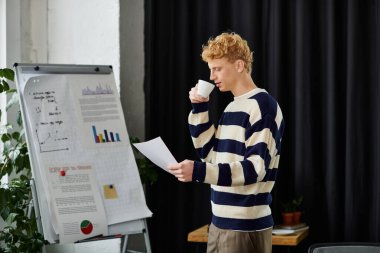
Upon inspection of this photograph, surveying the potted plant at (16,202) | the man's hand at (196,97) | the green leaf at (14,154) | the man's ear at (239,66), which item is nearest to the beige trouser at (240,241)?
the man's hand at (196,97)

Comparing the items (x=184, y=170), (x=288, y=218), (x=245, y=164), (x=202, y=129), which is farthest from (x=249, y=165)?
(x=288, y=218)

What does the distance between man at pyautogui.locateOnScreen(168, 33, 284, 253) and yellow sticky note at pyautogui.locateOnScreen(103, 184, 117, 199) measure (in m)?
0.63

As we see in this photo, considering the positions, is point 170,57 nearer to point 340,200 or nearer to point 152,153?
point 340,200

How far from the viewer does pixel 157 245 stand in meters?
3.70

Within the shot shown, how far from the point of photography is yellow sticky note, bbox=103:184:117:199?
2.91m

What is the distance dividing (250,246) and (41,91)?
1.19 metres

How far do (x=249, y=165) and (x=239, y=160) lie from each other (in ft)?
0.37

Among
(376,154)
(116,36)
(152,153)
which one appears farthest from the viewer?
(116,36)

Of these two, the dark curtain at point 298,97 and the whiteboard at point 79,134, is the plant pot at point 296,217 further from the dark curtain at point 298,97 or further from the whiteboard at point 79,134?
the whiteboard at point 79,134

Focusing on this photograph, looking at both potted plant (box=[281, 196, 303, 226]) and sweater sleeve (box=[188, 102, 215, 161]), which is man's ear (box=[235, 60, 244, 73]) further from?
potted plant (box=[281, 196, 303, 226])

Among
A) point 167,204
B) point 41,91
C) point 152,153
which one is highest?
point 41,91

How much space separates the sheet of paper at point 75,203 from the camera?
276cm

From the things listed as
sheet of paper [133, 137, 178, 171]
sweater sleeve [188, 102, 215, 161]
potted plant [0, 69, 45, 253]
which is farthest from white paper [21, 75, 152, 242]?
sheet of paper [133, 137, 178, 171]

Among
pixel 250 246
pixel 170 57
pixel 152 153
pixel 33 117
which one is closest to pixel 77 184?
pixel 33 117
